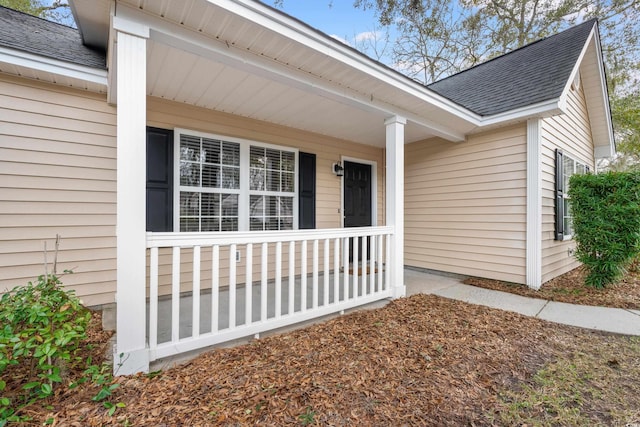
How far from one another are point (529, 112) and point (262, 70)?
3.59 m

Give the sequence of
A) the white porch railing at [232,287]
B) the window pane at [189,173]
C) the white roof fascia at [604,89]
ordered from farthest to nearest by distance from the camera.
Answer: the white roof fascia at [604,89], the window pane at [189,173], the white porch railing at [232,287]

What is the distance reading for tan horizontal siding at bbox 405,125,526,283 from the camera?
13.6ft

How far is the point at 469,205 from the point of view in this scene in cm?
465

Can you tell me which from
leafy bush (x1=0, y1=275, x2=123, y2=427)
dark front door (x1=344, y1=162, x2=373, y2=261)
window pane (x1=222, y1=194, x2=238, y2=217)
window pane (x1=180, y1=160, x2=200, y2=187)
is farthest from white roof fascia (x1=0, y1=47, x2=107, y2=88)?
dark front door (x1=344, y1=162, x2=373, y2=261)

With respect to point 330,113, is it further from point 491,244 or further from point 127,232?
point 491,244

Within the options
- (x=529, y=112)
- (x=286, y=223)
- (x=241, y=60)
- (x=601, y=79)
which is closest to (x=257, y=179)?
(x=286, y=223)

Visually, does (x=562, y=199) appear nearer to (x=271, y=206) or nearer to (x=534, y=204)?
(x=534, y=204)

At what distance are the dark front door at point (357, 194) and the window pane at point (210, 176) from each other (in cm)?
236

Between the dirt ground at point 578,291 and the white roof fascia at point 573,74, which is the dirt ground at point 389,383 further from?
the white roof fascia at point 573,74

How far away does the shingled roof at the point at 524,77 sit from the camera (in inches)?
155

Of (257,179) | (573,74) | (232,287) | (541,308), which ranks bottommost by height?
(541,308)

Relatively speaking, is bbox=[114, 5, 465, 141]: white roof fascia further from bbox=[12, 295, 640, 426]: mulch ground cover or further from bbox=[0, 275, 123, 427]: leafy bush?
bbox=[12, 295, 640, 426]: mulch ground cover

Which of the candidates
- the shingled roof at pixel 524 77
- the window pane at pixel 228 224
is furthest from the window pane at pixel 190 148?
the shingled roof at pixel 524 77

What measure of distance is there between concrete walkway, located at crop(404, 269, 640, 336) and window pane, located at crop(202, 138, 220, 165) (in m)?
3.21
